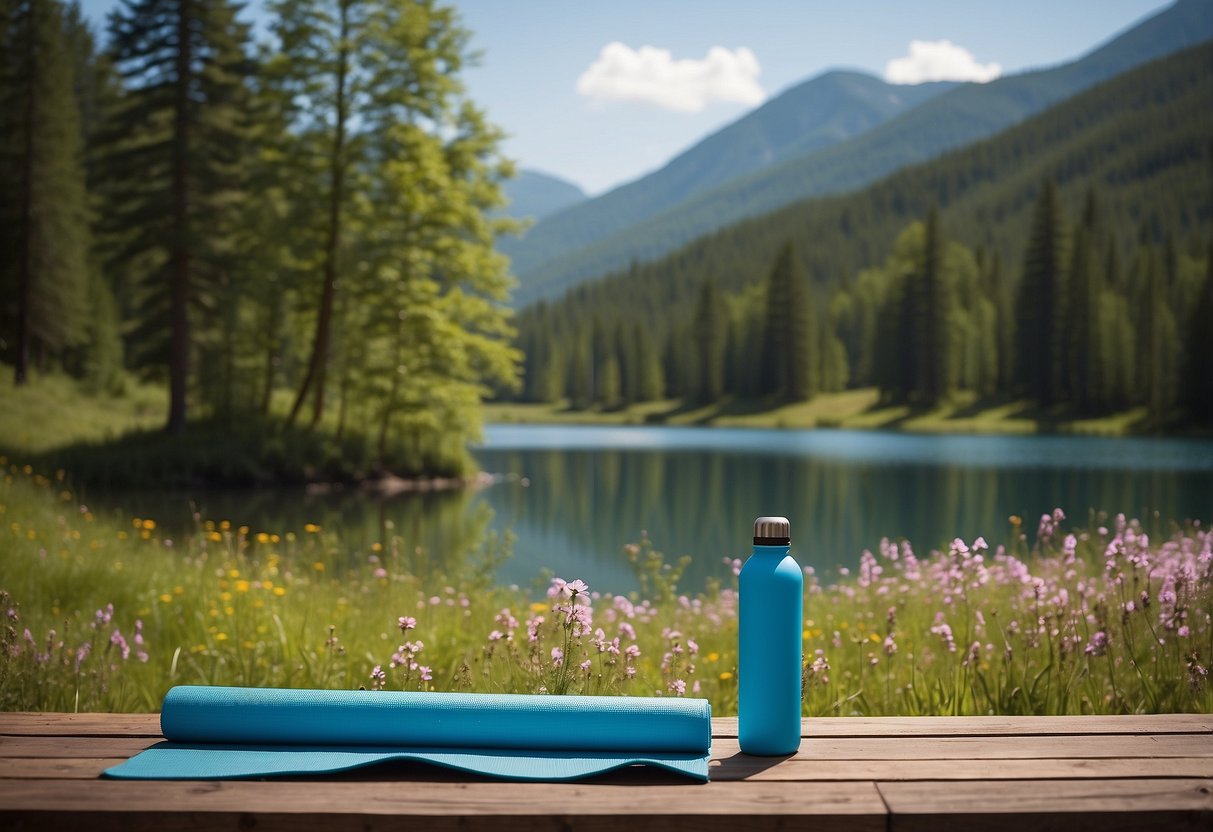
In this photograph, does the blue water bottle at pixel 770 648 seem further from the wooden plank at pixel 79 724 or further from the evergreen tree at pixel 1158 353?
the evergreen tree at pixel 1158 353

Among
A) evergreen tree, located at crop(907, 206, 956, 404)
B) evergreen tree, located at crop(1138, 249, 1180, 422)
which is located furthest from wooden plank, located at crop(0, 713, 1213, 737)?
evergreen tree, located at crop(907, 206, 956, 404)

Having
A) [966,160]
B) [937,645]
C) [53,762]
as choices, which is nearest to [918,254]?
[937,645]

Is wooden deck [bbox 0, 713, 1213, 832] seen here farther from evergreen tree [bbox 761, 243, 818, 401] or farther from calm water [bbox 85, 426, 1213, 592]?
evergreen tree [bbox 761, 243, 818, 401]

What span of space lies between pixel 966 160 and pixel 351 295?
183794 millimetres

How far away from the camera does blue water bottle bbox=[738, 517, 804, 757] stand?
2738mm

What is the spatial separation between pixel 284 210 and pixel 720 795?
31123mm

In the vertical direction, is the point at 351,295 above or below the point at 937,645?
above

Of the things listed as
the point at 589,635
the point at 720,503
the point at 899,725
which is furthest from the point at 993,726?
the point at 720,503

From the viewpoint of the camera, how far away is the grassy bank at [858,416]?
6925cm

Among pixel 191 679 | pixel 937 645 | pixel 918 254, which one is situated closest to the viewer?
pixel 191 679

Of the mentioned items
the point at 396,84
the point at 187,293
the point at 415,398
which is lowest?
the point at 415,398

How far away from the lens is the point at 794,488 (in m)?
28.7

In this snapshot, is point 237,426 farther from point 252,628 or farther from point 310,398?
point 252,628

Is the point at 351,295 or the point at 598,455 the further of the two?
the point at 598,455
